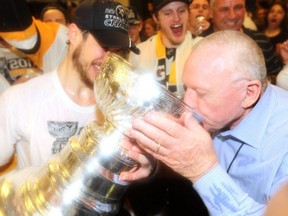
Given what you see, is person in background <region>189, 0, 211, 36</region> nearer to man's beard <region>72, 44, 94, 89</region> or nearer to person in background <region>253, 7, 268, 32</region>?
person in background <region>253, 7, 268, 32</region>

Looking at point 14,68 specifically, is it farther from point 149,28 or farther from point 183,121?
point 149,28

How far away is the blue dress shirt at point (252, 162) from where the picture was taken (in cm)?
80

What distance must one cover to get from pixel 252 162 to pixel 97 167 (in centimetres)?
38

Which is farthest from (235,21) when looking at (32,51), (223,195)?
(223,195)

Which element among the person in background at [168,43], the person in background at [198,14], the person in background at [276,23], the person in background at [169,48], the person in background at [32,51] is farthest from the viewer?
the person in background at [276,23]

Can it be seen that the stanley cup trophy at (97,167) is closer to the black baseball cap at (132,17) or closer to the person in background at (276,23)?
the black baseball cap at (132,17)

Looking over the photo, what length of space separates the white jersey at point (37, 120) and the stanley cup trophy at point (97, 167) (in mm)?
307

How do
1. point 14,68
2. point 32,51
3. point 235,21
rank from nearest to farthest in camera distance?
point 32,51
point 14,68
point 235,21

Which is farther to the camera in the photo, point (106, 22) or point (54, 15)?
point (54, 15)

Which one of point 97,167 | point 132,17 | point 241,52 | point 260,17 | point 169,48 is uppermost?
point 241,52

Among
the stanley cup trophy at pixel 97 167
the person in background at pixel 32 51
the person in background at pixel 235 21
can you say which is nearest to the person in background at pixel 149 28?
the person in background at pixel 235 21

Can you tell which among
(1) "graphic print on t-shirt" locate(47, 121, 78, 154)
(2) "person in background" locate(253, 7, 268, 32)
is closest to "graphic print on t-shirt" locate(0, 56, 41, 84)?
(1) "graphic print on t-shirt" locate(47, 121, 78, 154)

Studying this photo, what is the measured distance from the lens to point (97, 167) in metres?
0.77

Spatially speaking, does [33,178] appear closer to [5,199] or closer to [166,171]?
[5,199]
